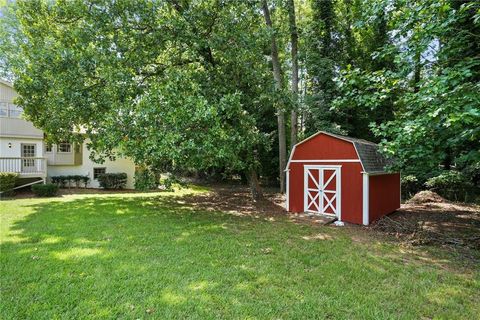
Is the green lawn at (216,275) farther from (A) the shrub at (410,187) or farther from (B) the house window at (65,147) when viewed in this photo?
(B) the house window at (65,147)

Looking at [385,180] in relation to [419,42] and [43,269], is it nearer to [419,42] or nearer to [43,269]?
[419,42]

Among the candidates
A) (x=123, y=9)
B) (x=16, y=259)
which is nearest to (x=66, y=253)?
(x=16, y=259)

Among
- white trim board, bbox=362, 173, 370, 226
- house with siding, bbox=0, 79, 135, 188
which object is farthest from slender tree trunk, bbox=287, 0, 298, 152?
house with siding, bbox=0, 79, 135, 188

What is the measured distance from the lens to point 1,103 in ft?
45.7

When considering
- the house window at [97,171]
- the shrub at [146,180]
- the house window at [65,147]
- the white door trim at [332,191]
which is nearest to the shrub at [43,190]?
the house window at [97,171]

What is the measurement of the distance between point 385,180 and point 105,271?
9.11 metres

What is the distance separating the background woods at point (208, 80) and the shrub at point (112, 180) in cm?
477

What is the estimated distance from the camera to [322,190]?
935 cm

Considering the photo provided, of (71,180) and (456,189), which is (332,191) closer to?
(456,189)

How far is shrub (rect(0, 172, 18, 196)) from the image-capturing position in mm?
12022

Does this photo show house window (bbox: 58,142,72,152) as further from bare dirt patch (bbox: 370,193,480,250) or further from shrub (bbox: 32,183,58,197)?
bare dirt patch (bbox: 370,193,480,250)

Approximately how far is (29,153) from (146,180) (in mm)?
9794

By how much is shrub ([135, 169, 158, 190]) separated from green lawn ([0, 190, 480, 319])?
6.82ft

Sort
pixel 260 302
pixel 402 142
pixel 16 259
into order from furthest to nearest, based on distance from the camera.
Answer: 1. pixel 402 142
2. pixel 16 259
3. pixel 260 302
